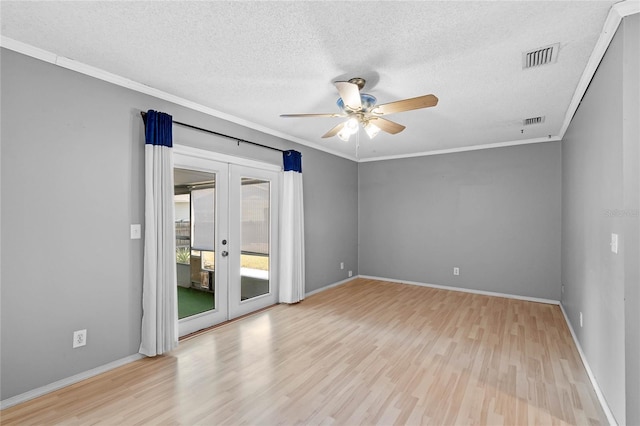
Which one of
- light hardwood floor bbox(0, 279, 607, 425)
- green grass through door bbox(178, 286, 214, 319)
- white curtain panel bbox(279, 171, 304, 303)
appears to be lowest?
light hardwood floor bbox(0, 279, 607, 425)

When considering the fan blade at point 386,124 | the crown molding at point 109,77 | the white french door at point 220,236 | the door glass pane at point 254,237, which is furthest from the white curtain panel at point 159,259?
the fan blade at point 386,124

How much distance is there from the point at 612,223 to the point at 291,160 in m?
3.68

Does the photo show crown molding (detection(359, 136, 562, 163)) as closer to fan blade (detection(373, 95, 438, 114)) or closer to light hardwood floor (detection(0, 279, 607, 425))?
light hardwood floor (detection(0, 279, 607, 425))

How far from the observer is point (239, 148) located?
4121mm

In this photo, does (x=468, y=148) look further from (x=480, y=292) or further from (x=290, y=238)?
(x=290, y=238)

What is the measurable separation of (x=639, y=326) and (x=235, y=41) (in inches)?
121

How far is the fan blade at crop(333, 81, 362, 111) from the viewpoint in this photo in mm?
2322

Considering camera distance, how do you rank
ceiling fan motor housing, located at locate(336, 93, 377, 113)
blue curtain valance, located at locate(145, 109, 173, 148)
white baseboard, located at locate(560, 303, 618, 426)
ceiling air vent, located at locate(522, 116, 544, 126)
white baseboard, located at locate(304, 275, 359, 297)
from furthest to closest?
white baseboard, located at locate(304, 275, 359, 297) < ceiling air vent, located at locate(522, 116, 544, 126) < blue curtain valance, located at locate(145, 109, 173, 148) < ceiling fan motor housing, located at locate(336, 93, 377, 113) < white baseboard, located at locate(560, 303, 618, 426)

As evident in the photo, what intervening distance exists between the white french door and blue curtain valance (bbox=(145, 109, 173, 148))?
316 mm

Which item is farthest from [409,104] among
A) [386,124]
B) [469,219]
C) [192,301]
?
[469,219]

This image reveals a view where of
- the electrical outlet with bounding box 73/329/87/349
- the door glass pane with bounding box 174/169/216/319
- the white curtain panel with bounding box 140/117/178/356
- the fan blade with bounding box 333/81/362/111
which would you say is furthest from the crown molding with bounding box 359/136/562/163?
the electrical outlet with bounding box 73/329/87/349

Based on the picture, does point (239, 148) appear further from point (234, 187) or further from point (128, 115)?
point (128, 115)

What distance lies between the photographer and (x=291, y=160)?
185 inches

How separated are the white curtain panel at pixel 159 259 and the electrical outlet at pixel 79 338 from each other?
1.52 feet
